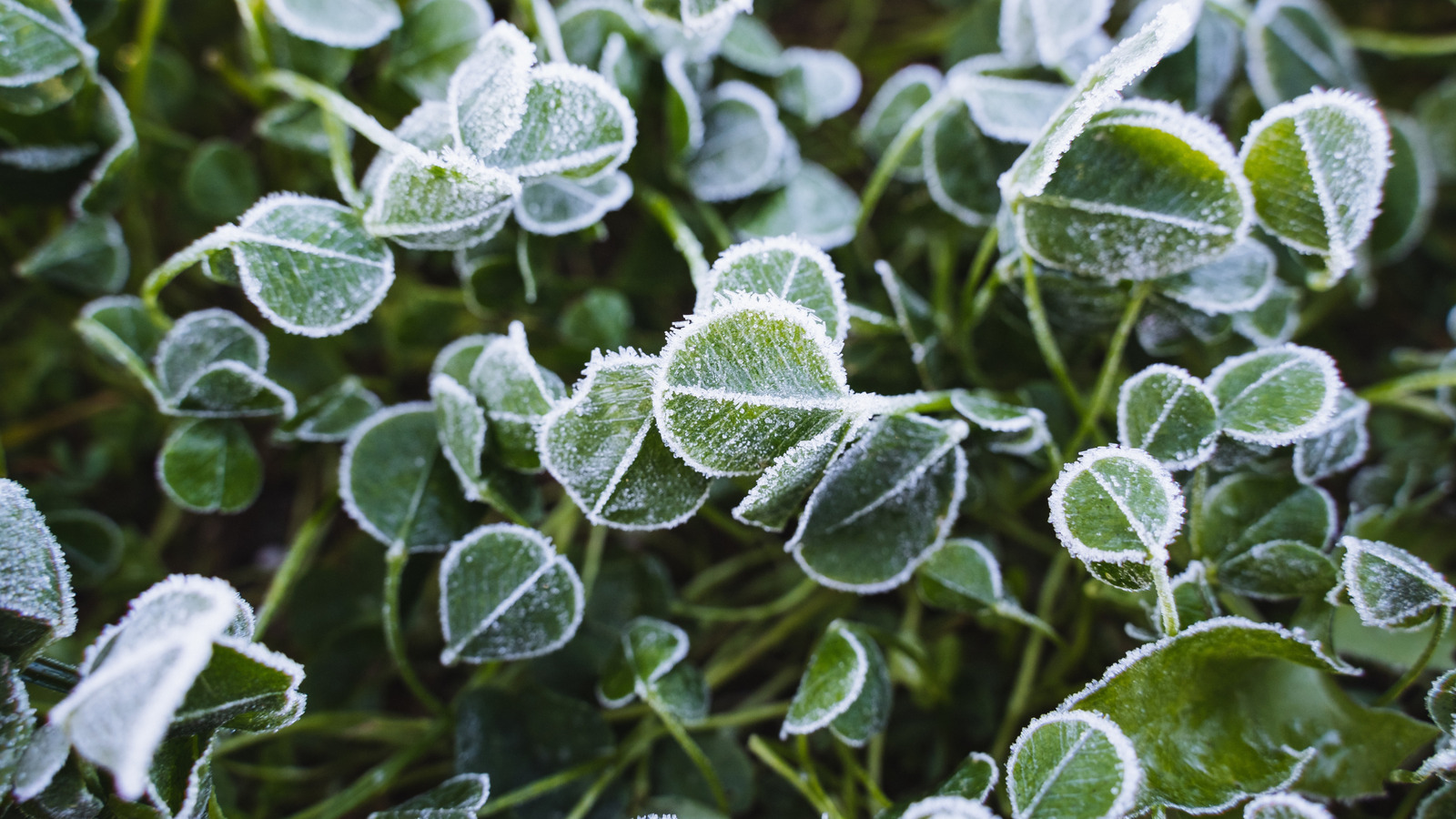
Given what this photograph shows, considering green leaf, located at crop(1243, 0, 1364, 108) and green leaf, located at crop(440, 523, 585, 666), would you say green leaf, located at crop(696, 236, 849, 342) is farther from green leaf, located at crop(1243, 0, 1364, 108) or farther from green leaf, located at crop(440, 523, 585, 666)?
green leaf, located at crop(1243, 0, 1364, 108)

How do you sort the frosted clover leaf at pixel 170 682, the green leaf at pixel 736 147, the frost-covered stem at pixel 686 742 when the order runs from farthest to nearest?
the green leaf at pixel 736 147 → the frost-covered stem at pixel 686 742 → the frosted clover leaf at pixel 170 682

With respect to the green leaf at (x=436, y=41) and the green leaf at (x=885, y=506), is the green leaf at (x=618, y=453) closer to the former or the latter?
the green leaf at (x=885, y=506)

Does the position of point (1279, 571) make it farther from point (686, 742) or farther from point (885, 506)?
point (686, 742)

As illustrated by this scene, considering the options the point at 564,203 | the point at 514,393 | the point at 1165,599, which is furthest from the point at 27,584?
the point at 1165,599

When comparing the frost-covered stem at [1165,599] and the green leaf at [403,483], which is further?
the green leaf at [403,483]

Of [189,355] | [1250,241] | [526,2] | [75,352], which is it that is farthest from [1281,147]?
[75,352]

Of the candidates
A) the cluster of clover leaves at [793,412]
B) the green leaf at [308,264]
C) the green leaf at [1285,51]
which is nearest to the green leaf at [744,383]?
the cluster of clover leaves at [793,412]

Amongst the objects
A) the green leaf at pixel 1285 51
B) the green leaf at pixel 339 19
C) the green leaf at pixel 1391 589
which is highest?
the green leaf at pixel 1285 51

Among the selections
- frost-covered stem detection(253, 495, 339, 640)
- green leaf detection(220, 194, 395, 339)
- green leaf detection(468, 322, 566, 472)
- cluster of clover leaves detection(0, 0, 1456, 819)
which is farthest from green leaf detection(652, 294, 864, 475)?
frost-covered stem detection(253, 495, 339, 640)
